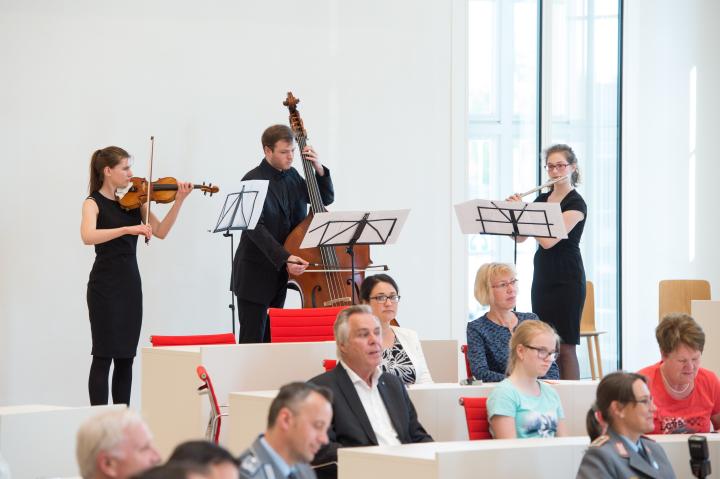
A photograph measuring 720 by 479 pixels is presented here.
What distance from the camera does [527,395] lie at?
158 inches

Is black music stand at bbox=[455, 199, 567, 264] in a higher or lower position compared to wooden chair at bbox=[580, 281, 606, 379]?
higher

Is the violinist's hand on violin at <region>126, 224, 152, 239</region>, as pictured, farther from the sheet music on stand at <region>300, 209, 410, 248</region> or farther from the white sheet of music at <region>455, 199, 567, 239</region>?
the white sheet of music at <region>455, 199, 567, 239</region>

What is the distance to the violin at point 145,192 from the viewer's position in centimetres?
579

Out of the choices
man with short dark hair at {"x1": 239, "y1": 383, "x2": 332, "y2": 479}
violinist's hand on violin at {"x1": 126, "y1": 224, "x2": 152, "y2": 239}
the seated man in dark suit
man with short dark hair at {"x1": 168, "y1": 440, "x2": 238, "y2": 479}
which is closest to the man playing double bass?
violinist's hand on violin at {"x1": 126, "y1": 224, "x2": 152, "y2": 239}

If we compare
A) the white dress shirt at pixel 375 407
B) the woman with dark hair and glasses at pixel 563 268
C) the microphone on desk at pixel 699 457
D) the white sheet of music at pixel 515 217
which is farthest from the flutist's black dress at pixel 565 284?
the microphone on desk at pixel 699 457

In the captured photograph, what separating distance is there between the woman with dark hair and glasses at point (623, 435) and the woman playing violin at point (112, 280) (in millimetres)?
3052

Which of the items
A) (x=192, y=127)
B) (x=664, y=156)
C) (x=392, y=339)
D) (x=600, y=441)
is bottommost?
(x=600, y=441)

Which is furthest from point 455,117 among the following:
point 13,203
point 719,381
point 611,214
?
point 719,381

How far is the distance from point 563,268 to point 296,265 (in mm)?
1490

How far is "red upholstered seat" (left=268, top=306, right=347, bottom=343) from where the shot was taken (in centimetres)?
528

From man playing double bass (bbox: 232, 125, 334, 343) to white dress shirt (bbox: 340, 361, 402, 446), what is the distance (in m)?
2.16

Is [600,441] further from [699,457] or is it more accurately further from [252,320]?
[252,320]

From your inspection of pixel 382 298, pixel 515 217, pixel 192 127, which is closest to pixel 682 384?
pixel 382 298

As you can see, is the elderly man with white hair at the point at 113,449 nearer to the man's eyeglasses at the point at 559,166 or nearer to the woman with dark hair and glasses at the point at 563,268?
the woman with dark hair and glasses at the point at 563,268
